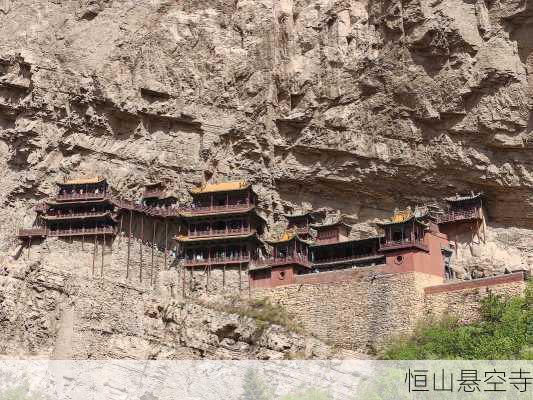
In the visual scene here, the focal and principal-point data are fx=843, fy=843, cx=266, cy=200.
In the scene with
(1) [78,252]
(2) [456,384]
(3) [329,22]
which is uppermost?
(3) [329,22]

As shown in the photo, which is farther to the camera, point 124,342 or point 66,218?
point 66,218

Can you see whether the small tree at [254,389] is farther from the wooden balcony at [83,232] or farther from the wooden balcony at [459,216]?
the wooden balcony at [459,216]

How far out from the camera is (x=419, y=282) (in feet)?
133

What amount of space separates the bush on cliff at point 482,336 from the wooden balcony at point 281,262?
7319 millimetres

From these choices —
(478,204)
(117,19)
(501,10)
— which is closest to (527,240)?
(478,204)

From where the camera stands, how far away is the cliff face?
154 ft

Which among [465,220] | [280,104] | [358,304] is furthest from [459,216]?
[280,104]

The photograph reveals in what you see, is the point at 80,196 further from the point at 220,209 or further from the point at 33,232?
the point at 220,209

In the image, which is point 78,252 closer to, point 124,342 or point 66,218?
point 66,218

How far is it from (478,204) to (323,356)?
47.9 ft

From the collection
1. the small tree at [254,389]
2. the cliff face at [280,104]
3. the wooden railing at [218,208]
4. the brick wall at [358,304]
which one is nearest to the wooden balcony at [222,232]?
the wooden railing at [218,208]

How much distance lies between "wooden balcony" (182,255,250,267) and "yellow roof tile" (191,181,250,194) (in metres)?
4.19

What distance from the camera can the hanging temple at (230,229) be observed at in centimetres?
4462

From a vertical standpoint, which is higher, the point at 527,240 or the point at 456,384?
the point at 527,240
